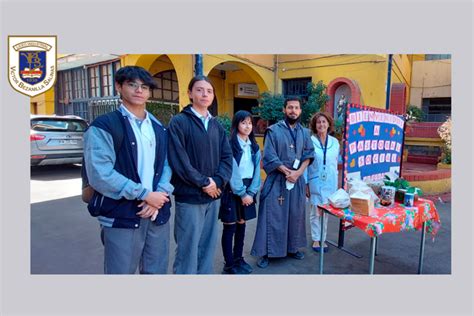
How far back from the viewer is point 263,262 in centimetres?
296

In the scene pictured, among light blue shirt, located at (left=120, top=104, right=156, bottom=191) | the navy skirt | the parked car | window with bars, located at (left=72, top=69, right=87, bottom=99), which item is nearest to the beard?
the navy skirt

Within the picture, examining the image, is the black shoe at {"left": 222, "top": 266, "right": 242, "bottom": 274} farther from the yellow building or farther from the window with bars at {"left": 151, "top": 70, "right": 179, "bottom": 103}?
the window with bars at {"left": 151, "top": 70, "right": 179, "bottom": 103}

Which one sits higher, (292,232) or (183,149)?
(183,149)

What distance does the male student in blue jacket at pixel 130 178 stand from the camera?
177cm

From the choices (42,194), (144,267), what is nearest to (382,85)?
(144,267)

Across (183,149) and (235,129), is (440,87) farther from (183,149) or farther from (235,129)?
(183,149)

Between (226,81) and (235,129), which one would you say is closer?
(235,129)

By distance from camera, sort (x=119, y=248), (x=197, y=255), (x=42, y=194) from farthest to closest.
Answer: (x=42, y=194) < (x=197, y=255) < (x=119, y=248)

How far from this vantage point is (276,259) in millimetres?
3107

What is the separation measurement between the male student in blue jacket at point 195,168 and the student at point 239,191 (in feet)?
1.01

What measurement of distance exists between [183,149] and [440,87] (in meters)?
14.0

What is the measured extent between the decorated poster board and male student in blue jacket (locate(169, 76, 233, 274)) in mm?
1284

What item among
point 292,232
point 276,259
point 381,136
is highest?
point 381,136

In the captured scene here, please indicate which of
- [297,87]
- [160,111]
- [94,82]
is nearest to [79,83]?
[94,82]
